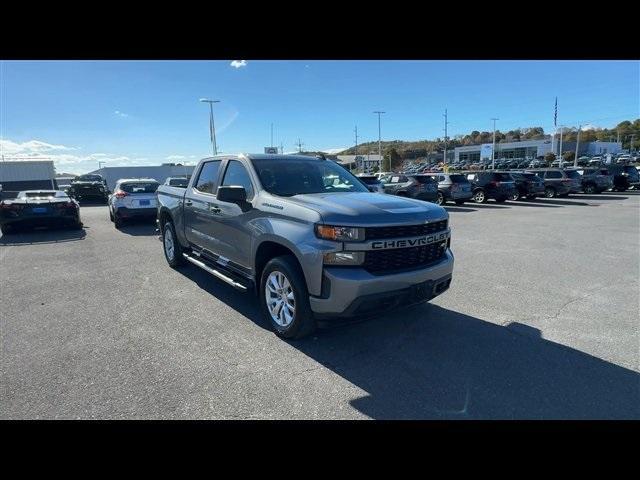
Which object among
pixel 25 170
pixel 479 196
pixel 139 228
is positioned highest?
pixel 25 170

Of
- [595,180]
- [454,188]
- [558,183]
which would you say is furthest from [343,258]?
[595,180]

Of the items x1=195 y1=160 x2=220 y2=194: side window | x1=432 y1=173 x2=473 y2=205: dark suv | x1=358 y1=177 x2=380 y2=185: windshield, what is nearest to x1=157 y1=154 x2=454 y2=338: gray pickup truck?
x1=195 y1=160 x2=220 y2=194: side window

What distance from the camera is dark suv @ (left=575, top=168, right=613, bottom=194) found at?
2370 centimetres

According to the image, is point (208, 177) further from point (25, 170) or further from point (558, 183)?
point (25, 170)

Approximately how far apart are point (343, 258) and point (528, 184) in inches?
849

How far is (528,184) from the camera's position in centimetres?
2128

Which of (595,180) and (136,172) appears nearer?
(595,180)

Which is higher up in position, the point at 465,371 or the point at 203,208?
the point at 203,208

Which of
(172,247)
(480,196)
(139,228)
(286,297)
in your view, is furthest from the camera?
(480,196)

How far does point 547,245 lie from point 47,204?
13365 mm

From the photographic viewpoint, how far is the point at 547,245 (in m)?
8.76

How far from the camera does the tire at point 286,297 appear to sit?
3.58m

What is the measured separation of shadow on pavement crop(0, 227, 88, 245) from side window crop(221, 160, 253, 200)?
733cm
